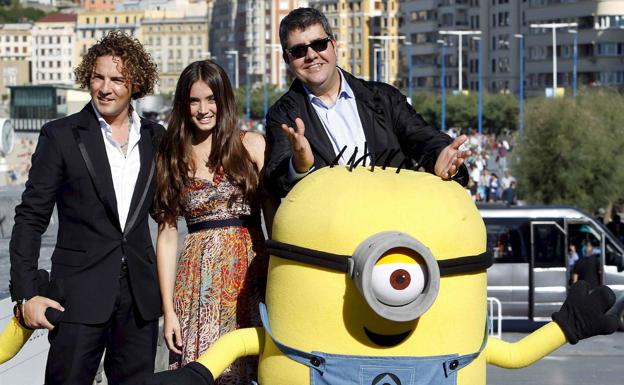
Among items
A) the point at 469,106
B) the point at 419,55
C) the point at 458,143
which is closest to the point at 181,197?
the point at 458,143

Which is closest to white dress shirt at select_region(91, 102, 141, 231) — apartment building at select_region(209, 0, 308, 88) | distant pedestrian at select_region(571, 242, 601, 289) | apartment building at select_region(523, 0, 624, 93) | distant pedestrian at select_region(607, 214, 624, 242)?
distant pedestrian at select_region(571, 242, 601, 289)

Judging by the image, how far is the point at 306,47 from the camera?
5434mm

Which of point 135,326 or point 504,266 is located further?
point 504,266

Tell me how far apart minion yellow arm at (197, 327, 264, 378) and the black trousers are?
48cm

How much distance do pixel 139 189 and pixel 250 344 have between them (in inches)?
29.4

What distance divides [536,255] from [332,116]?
15.6 meters

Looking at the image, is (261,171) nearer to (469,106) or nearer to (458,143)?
(458,143)

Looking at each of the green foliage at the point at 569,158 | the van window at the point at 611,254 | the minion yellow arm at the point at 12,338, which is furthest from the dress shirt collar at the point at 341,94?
the green foliage at the point at 569,158

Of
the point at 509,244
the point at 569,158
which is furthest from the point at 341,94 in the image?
the point at 569,158

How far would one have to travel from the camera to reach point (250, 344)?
514 centimetres

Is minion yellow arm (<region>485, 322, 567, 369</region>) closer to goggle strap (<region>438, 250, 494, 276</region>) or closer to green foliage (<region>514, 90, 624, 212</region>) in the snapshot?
goggle strap (<region>438, 250, 494, 276</region>)

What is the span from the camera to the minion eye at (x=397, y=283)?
472 cm

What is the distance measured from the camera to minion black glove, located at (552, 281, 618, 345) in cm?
515

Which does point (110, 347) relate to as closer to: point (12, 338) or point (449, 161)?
point (12, 338)
